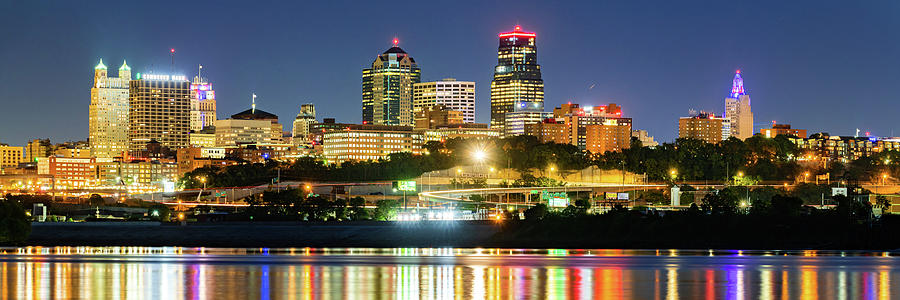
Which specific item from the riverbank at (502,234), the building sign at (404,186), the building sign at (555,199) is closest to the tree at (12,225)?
the riverbank at (502,234)

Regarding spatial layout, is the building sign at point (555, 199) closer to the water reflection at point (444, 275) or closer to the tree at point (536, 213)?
the tree at point (536, 213)

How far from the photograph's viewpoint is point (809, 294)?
50.2 metres

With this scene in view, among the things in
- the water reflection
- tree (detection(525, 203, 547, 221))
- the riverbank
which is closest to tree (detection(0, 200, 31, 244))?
the riverbank

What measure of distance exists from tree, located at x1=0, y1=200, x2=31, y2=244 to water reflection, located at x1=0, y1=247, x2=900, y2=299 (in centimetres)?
1081

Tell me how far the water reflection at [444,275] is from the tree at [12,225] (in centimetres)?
1081

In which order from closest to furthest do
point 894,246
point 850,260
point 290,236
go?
point 850,260 → point 894,246 → point 290,236

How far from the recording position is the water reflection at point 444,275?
164 feet

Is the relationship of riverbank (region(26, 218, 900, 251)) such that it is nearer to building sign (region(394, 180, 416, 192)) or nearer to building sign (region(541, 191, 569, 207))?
building sign (region(541, 191, 569, 207))

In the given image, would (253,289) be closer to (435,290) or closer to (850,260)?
(435,290)

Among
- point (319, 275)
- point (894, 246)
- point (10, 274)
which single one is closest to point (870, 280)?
point (319, 275)

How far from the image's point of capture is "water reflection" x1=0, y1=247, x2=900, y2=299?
50062 millimetres

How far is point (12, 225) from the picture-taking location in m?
89.4

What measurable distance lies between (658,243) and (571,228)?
10.0 m

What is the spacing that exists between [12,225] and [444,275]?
45037 mm
